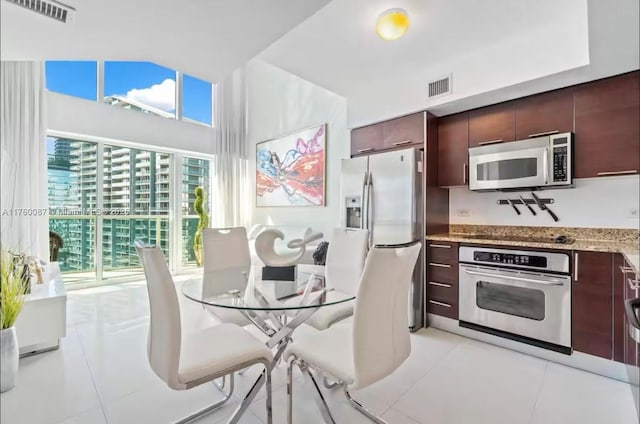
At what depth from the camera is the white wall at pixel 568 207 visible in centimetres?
232

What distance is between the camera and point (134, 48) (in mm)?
1973

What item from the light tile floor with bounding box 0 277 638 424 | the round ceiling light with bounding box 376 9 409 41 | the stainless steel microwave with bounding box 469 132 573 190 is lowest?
the light tile floor with bounding box 0 277 638 424

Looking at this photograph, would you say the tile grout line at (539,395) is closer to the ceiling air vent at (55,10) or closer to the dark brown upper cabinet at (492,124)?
the dark brown upper cabinet at (492,124)

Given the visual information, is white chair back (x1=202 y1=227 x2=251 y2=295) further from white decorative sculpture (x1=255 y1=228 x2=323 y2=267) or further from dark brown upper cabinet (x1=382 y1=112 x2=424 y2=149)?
dark brown upper cabinet (x1=382 y1=112 x2=424 y2=149)

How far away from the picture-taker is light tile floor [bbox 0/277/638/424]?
65.7 inches

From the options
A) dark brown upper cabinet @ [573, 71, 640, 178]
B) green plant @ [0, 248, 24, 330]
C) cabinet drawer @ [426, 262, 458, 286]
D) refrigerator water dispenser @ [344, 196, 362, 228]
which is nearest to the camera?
green plant @ [0, 248, 24, 330]

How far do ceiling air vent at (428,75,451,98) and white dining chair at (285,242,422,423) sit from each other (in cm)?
195

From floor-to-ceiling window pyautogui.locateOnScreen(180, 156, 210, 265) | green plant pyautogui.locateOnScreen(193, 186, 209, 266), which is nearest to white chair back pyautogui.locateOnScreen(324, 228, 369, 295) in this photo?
green plant pyautogui.locateOnScreen(193, 186, 209, 266)

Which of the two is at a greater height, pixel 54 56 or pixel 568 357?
pixel 54 56

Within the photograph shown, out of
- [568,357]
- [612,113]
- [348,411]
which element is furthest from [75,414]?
[612,113]

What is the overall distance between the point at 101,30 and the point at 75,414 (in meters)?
2.02

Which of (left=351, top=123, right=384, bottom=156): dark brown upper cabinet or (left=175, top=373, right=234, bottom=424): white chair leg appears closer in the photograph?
(left=175, top=373, right=234, bottom=424): white chair leg

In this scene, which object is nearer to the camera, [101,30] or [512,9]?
[101,30]

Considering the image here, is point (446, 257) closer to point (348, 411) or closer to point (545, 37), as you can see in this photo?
point (348, 411)
